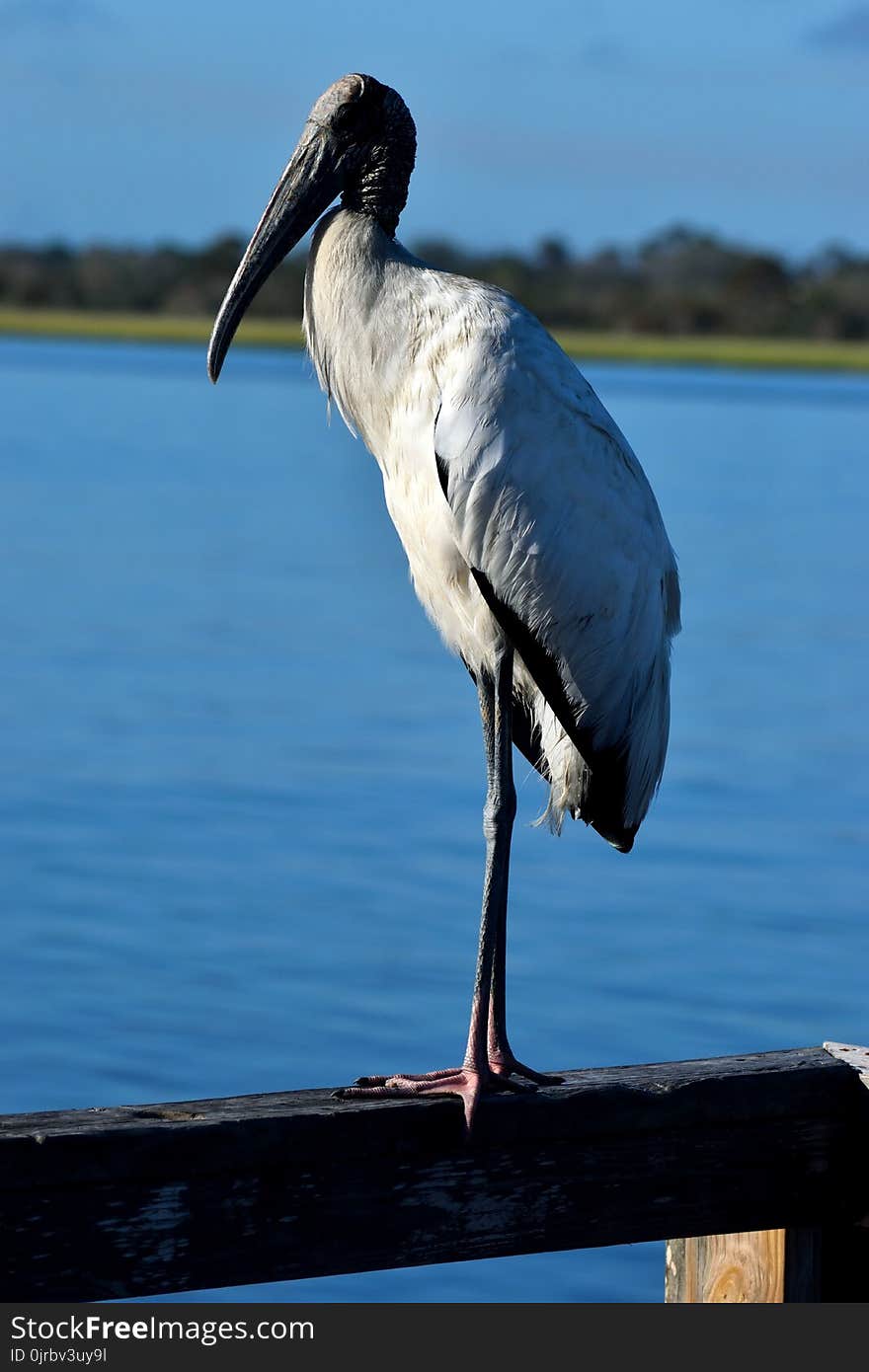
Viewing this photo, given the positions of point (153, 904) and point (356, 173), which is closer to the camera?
point (356, 173)

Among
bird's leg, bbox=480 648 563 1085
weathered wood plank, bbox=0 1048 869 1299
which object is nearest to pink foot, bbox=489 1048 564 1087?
bird's leg, bbox=480 648 563 1085

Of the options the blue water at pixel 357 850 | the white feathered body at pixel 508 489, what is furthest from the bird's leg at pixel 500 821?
the blue water at pixel 357 850

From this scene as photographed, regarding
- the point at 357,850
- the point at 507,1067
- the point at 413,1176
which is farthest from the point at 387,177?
the point at 357,850

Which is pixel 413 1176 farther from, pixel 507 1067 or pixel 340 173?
pixel 340 173

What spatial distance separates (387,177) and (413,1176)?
197 centimetres

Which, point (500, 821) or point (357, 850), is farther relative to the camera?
point (357, 850)

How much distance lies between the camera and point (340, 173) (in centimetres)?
396

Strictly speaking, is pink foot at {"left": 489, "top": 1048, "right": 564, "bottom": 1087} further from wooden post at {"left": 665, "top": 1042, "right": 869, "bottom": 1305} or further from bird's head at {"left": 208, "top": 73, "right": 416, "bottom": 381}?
bird's head at {"left": 208, "top": 73, "right": 416, "bottom": 381}

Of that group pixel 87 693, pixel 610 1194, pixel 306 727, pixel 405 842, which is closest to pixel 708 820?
pixel 405 842

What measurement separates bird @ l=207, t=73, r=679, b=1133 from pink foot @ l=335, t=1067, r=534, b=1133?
0.53 ft

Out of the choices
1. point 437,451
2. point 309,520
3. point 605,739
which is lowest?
point 605,739

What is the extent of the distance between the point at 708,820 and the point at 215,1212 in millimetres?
7566
